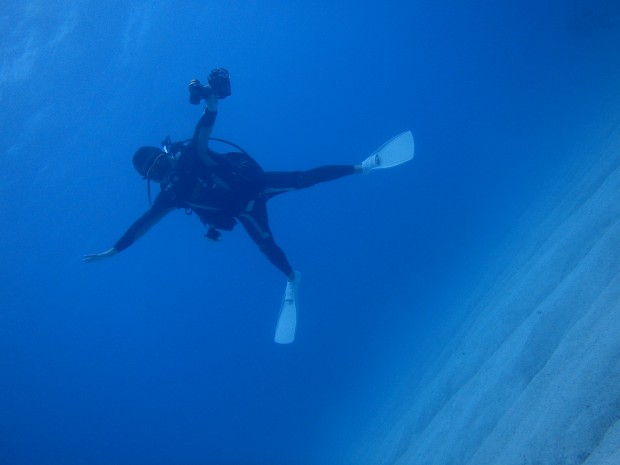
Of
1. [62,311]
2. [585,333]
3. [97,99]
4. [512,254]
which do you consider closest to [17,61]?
[97,99]

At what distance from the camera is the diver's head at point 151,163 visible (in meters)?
5.35

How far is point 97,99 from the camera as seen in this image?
94.8 feet

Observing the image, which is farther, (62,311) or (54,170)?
(62,311)

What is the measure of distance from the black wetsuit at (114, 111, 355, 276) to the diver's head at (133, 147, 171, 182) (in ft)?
0.41

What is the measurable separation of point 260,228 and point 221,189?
43.2 inches


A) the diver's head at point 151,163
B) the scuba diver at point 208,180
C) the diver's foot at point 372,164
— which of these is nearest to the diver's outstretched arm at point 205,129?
the scuba diver at point 208,180

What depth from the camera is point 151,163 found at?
5.36m

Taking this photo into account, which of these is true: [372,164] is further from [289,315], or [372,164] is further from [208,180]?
[289,315]

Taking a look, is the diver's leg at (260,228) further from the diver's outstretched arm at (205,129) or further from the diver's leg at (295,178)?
the diver's outstretched arm at (205,129)

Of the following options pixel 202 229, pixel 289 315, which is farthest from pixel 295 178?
pixel 202 229

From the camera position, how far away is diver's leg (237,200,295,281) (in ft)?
20.8

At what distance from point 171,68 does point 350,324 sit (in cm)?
2660

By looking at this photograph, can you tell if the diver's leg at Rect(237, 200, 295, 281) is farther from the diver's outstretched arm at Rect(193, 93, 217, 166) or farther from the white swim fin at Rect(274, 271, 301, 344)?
the diver's outstretched arm at Rect(193, 93, 217, 166)

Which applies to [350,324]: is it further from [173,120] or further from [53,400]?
[53,400]
